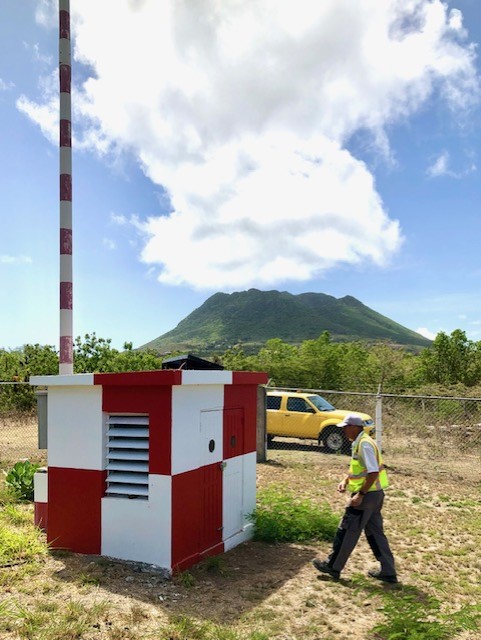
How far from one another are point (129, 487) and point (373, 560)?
3.10 meters

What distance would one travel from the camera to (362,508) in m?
5.92

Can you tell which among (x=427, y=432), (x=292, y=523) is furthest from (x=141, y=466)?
(x=427, y=432)

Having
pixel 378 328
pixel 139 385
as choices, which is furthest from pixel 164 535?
pixel 378 328

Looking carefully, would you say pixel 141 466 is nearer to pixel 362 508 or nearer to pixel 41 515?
pixel 41 515

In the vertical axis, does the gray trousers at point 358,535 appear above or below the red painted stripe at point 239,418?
below

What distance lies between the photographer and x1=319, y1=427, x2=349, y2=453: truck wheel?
15.0m

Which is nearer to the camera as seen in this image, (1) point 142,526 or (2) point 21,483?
(1) point 142,526

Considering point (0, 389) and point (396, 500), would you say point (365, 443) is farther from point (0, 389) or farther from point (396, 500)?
point (0, 389)

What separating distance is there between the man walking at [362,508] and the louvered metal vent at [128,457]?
222 centimetres

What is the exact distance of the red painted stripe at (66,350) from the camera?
38.7 ft

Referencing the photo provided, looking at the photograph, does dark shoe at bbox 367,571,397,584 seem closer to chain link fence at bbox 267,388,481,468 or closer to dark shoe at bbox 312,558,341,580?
dark shoe at bbox 312,558,341,580

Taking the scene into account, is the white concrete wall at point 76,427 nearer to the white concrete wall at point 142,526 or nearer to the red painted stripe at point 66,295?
the white concrete wall at point 142,526

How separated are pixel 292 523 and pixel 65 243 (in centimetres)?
816

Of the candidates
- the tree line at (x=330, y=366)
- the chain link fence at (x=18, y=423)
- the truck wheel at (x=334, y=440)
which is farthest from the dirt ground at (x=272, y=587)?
the tree line at (x=330, y=366)
